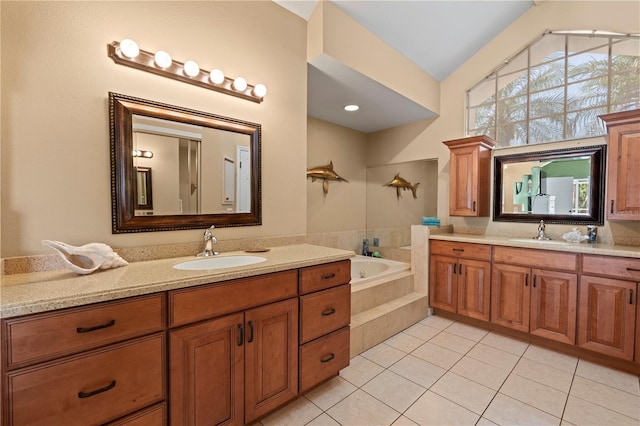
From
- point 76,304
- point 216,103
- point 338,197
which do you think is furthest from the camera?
point 338,197

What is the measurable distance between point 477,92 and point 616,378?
2965 millimetres

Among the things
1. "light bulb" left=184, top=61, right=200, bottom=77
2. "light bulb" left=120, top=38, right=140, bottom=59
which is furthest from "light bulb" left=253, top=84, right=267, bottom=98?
"light bulb" left=120, top=38, right=140, bottom=59

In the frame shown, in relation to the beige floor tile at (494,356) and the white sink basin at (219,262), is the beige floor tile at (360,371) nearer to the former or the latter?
the beige floor tile at (494,356)

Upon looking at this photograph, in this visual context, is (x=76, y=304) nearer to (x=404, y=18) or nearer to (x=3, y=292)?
(x=3, y=292)

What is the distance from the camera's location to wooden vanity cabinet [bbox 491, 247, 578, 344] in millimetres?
2281

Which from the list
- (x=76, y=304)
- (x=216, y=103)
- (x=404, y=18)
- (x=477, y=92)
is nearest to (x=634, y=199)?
(x=477, y=92)

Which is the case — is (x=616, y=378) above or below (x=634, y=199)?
below

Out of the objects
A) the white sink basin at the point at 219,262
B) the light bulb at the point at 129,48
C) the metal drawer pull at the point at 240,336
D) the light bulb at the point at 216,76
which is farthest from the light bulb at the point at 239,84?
the metal drawer pull at the point at 240,336

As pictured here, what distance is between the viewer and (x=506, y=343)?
8.36 ft

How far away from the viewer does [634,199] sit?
2.16 meters

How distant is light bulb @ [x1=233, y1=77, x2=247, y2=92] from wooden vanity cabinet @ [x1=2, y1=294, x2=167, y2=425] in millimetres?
1460

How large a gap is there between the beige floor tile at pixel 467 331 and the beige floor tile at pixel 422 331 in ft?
0.57

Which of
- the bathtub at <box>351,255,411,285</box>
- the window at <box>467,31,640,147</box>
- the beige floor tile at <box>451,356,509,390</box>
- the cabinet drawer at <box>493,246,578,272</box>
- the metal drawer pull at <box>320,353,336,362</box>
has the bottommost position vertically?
the beige floor tile at <box>451,356,509,390</box>

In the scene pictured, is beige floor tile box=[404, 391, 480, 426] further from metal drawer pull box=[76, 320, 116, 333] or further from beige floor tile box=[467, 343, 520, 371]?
metal drawer pull box=[76, 320, 116, 333]
